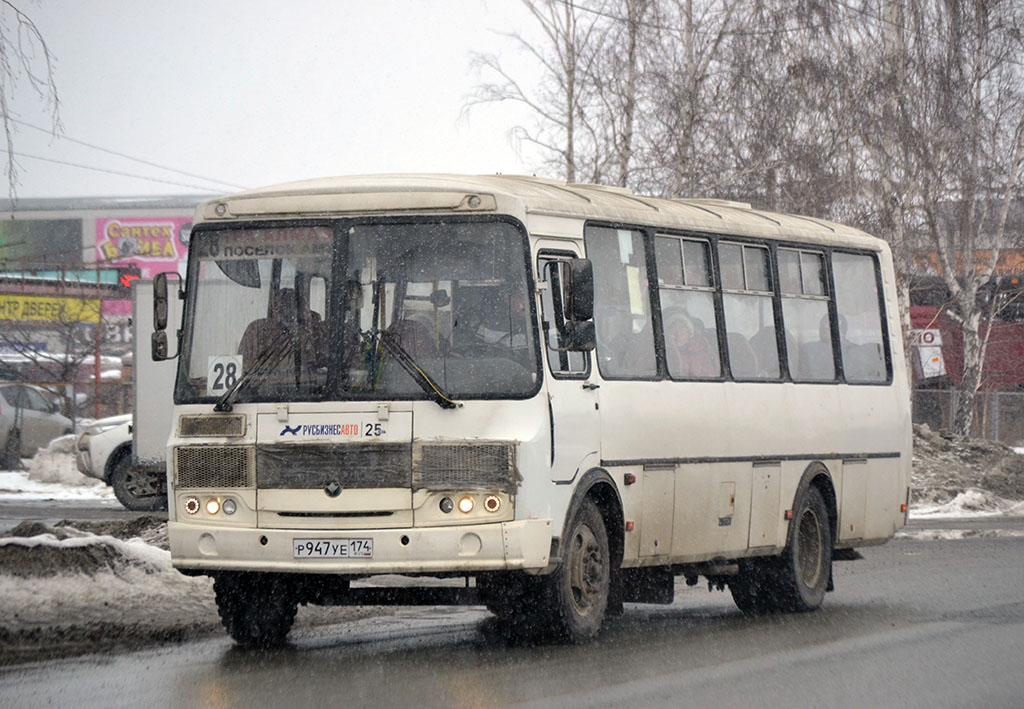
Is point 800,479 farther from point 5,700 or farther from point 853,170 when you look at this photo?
point 853,170

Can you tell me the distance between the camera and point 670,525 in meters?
11.1

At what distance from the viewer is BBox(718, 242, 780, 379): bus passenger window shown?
40.4 ft

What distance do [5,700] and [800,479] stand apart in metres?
6.94

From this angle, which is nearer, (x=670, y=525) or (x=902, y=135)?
(x=670, y=525)

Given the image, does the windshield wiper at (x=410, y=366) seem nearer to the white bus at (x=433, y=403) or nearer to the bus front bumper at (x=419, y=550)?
the white bus at (x=433, y=403)

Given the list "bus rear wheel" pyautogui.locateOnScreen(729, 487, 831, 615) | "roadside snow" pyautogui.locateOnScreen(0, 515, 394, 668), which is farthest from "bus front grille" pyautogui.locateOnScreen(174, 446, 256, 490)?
"bus rear wheel" pyautogui.locateOnScreen(729, 487, 831, 615)

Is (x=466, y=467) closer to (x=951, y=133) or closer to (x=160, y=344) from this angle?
(x=160, y=344)

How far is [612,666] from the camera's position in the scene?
9.06 metres

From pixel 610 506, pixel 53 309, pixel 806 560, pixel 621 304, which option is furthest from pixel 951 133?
pixel 610 506

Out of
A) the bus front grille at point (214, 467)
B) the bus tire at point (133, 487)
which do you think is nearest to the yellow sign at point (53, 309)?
the bus tire at point (133, 487)

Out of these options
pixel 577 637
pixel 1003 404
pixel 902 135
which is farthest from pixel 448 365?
pixel 1003 404

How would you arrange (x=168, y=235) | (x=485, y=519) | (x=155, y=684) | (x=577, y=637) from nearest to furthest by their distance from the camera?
(x=155, y=684) < (x=485, y=519) < (x=577, y=637) < (x=168, y=235)

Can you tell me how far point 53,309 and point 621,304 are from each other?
1224 inches

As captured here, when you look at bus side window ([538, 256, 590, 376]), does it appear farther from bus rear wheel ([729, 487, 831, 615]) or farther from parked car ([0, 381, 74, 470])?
parked car ([0, 381, 74, 470])
